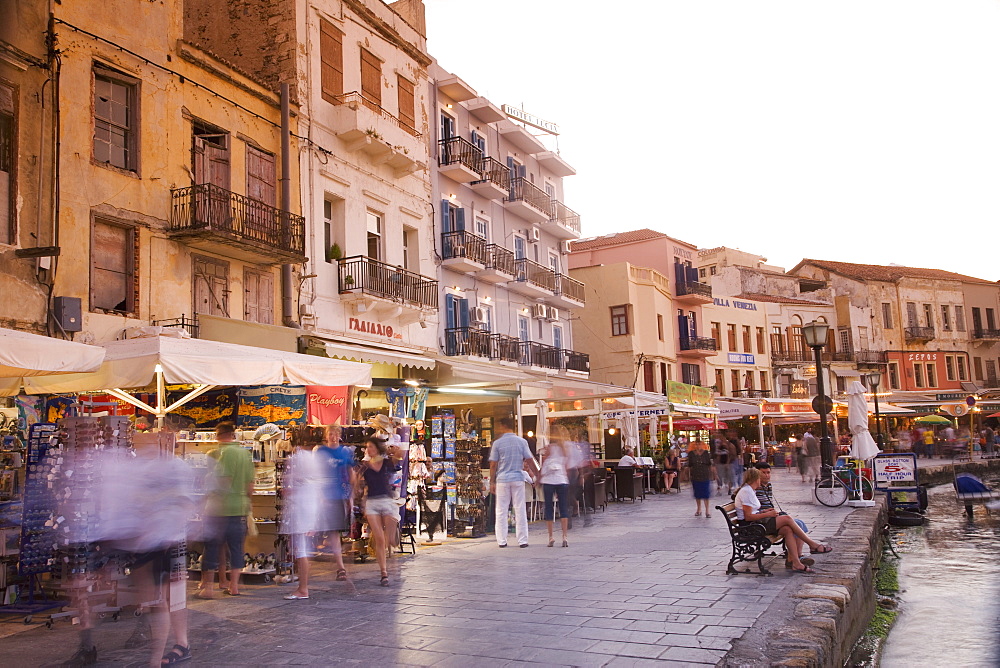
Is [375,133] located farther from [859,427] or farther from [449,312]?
[859,427]

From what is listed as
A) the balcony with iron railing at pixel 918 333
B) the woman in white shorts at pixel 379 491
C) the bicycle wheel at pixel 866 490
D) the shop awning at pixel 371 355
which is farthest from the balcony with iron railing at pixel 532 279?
the balcony with iron railing at pixel 918 333

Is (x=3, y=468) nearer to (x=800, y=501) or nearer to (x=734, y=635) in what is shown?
(x=734, y=635)

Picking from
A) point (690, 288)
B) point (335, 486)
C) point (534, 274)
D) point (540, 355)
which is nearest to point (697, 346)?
point (690, 288)

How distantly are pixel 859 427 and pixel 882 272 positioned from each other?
4575cm

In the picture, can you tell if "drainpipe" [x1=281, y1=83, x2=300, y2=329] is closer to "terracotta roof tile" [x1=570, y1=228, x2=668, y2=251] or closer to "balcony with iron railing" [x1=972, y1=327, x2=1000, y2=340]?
"terracotta roof tile" [x1=570, y1=228, x2=668, y2=251]

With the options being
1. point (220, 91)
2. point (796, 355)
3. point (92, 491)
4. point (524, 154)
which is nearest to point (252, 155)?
point (220, 91)

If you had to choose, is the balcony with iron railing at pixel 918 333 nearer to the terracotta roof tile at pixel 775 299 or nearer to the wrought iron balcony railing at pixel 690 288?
the terracotta roof tile at pixel 775 299

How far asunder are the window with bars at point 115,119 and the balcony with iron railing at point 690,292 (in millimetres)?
33370

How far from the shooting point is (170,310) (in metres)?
14.7

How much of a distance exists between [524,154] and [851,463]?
57.5 ft

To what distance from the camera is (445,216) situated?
24.9 metres

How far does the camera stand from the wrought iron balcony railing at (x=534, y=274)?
28.4 meters

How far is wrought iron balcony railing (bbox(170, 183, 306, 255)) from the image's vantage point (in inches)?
588

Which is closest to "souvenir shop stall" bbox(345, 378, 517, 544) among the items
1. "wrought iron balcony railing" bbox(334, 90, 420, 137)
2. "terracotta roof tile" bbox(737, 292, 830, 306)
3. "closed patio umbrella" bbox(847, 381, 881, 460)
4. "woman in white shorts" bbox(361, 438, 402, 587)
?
"woman in white shorts" bbox(361, 438, 402, 587)
